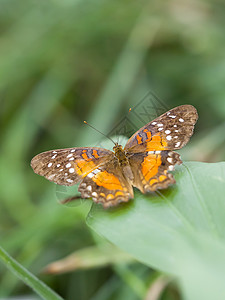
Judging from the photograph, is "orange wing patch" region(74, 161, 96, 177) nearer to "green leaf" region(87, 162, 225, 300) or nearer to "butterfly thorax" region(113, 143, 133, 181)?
"butterfly thorax" region(113, 143, 133, 181)

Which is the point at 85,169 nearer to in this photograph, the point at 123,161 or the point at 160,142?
the point at 123,161

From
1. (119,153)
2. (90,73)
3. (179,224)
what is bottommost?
(179,224)

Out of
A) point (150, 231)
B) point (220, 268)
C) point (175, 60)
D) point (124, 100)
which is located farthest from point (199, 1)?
point (220, 268)

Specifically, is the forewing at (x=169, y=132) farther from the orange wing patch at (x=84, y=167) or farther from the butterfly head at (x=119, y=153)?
the orange wing patch at (x=84, y=167)

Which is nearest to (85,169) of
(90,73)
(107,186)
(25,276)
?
(107,186)

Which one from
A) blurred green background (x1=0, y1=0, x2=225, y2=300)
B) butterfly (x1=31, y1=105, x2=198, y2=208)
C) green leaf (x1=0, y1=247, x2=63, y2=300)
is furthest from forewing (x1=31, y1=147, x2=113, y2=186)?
blurred green background (x1=0, y1=0, x2=225, y2=300)

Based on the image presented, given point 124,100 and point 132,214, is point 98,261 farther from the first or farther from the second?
point 124,100
